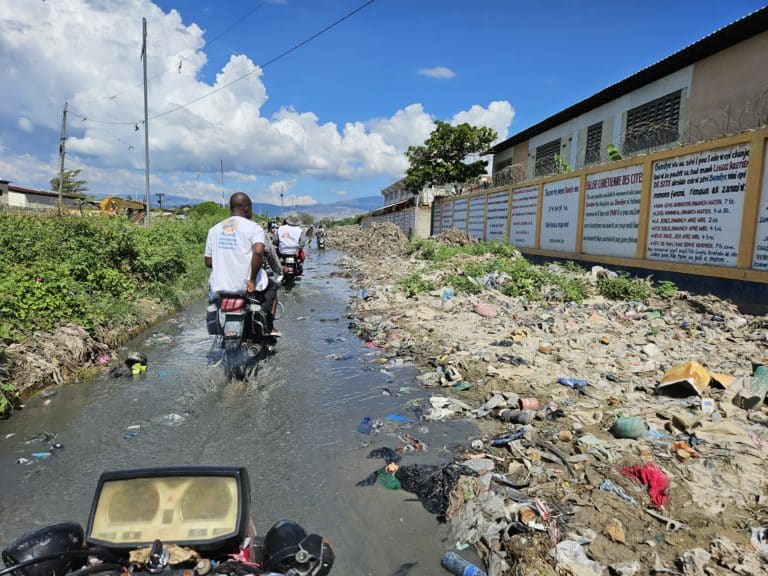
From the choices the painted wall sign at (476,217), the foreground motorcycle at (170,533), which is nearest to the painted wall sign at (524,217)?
the painted wall sign at (476,217)

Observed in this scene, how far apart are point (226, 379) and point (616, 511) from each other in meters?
3.81

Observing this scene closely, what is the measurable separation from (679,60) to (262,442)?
1511 centimetres

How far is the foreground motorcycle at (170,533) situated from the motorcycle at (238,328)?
316 cm

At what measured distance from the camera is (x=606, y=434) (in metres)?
3.62

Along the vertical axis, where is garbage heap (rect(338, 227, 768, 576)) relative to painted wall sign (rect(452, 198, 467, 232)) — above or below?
below

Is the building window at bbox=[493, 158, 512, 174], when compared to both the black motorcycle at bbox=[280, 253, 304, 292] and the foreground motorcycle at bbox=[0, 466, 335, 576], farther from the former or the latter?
the foreground motorcycle at bbox=[0, 466, 335, 576]

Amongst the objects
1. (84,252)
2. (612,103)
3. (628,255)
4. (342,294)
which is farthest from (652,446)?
(612,103)

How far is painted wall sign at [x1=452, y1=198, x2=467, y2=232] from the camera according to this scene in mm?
19581

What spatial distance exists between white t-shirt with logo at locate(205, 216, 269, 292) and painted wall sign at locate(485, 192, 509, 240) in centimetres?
1134

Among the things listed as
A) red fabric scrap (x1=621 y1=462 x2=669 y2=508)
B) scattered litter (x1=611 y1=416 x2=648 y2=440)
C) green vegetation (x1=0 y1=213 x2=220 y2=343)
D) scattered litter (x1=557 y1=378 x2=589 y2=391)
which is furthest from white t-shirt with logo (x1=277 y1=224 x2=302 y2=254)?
red fabric scrap (x1=621 y1=462 x2=669 y2=508)

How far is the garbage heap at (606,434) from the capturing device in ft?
7.93

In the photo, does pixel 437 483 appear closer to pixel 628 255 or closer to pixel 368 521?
pixel 368 521

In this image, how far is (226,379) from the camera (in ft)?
16.9

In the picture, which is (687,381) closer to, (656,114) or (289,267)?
(289,267)
